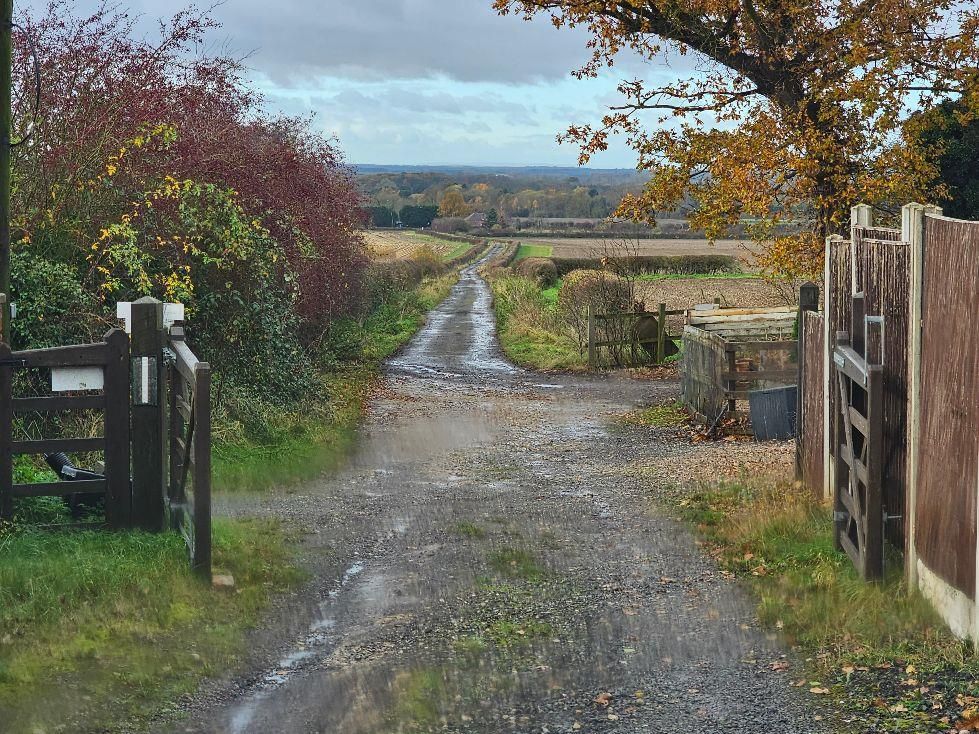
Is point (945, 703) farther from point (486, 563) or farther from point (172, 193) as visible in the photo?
point (172, 193)

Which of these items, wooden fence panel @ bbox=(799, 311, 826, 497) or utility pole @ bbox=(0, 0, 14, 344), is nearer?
utility pole @ bbox=(0, 0, 14, 344)

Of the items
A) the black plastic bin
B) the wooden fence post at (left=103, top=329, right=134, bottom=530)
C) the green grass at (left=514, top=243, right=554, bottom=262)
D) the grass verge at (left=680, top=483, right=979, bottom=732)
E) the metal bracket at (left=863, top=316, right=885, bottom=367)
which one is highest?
the green grass at (left=514, top=243, right=554, bottom=262)

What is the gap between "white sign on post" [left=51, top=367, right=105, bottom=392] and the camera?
28.5 ft

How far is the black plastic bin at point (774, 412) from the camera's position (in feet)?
51.8

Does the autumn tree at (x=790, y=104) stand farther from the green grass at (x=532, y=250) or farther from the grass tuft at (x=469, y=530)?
the green grass at (x=532, y=250)

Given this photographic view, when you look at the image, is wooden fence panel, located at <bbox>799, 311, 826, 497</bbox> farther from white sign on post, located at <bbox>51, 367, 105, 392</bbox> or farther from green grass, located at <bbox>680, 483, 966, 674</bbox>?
white sign on post, located at <bbox>51, 367, 105, 392</bbox>

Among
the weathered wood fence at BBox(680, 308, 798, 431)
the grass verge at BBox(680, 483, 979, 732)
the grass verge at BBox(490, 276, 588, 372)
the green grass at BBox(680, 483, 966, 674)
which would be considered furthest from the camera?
the grass verge at BBox(490, 276, 588, 372)

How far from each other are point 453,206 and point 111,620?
142 metres

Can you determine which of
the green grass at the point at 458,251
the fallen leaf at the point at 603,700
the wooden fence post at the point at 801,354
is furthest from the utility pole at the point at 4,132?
the green grass at the point at 458,251

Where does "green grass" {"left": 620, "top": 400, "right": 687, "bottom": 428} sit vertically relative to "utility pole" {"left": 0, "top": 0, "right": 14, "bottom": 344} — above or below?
below

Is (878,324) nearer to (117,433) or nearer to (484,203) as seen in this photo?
(117,433)

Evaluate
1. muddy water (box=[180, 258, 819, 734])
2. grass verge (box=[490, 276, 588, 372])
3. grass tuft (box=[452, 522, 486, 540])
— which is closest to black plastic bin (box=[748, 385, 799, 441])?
muddy water (box=[180, 258, 819, 734])

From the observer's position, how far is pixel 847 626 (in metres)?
7.21

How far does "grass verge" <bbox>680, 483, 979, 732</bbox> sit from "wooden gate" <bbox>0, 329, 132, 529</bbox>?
457 centimetres
